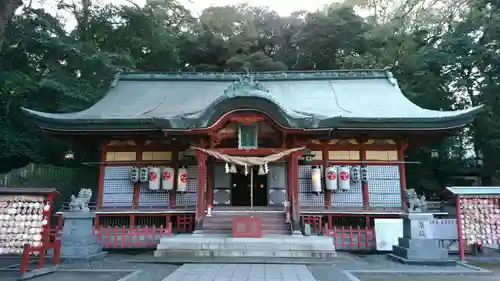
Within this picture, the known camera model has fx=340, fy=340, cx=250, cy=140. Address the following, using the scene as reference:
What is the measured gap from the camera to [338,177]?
1259 centimetres

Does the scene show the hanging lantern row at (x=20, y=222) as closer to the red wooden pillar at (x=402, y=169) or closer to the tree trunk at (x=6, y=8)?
the tree trunk at (x=6, y=8)

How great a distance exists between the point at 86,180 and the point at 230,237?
10868 mm

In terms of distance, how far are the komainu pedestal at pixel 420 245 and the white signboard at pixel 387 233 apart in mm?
1381

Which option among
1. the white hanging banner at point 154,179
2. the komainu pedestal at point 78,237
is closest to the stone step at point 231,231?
the white hanging banner at point 154,179

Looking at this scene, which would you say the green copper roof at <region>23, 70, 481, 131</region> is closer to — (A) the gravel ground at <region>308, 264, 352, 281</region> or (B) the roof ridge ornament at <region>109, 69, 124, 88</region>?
(B) the roof ridge ornament at <region>109, 69, 124, 88</region>

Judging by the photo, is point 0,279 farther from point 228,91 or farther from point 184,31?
point 184,31

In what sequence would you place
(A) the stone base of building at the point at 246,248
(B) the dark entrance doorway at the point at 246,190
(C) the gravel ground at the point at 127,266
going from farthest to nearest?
(B) the dark entrance doorway at the point at 246,190, (A) the stone base of building at the point at 246,248, (C) the gravel ground at the point at 127,266

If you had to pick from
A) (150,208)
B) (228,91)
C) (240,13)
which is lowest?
(150,208)

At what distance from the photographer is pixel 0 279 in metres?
6.92

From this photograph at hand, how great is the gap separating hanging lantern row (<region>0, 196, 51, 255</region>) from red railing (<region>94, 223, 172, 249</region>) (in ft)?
11.4

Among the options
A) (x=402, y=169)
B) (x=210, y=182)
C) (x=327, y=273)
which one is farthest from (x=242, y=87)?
(x=402, y=169)

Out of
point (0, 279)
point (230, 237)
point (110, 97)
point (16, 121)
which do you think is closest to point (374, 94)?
point (230, 237)

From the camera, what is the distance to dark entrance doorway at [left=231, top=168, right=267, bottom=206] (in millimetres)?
14688

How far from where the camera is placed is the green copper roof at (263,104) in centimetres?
1059
